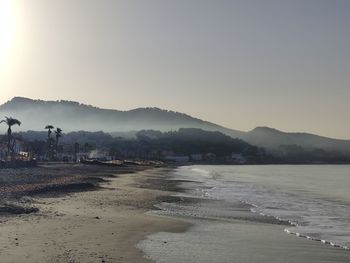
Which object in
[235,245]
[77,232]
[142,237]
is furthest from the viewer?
[142,237]

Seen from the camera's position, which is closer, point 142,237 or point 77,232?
point 77,232

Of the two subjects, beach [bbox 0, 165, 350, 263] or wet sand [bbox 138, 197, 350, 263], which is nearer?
beach [bbox 0, 165, 350, 263]

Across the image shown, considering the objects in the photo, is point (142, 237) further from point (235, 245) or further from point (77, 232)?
point (235, 245)

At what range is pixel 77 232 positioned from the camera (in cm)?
1644

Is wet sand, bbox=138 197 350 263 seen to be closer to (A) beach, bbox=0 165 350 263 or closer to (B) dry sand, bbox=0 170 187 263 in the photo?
(A) beach, bbox=0 165 350 263

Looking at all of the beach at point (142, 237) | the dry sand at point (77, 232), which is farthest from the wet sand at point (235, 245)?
the dry sand at point (77, 232)

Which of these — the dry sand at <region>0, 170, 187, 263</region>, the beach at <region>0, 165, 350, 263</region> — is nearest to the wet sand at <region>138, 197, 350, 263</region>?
the beach at <region>0, 165, 350, 263</region>

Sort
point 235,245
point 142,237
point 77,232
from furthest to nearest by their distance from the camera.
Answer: point 142,237 < point 77,232 < point 235,245

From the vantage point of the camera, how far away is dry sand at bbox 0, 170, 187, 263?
42.1 ft

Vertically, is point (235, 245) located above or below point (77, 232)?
below

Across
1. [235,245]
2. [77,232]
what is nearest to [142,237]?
[77,232]

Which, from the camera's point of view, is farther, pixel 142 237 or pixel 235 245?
pixel 142 237

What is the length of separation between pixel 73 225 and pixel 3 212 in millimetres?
3201

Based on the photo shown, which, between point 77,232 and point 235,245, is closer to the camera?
point 235,245
